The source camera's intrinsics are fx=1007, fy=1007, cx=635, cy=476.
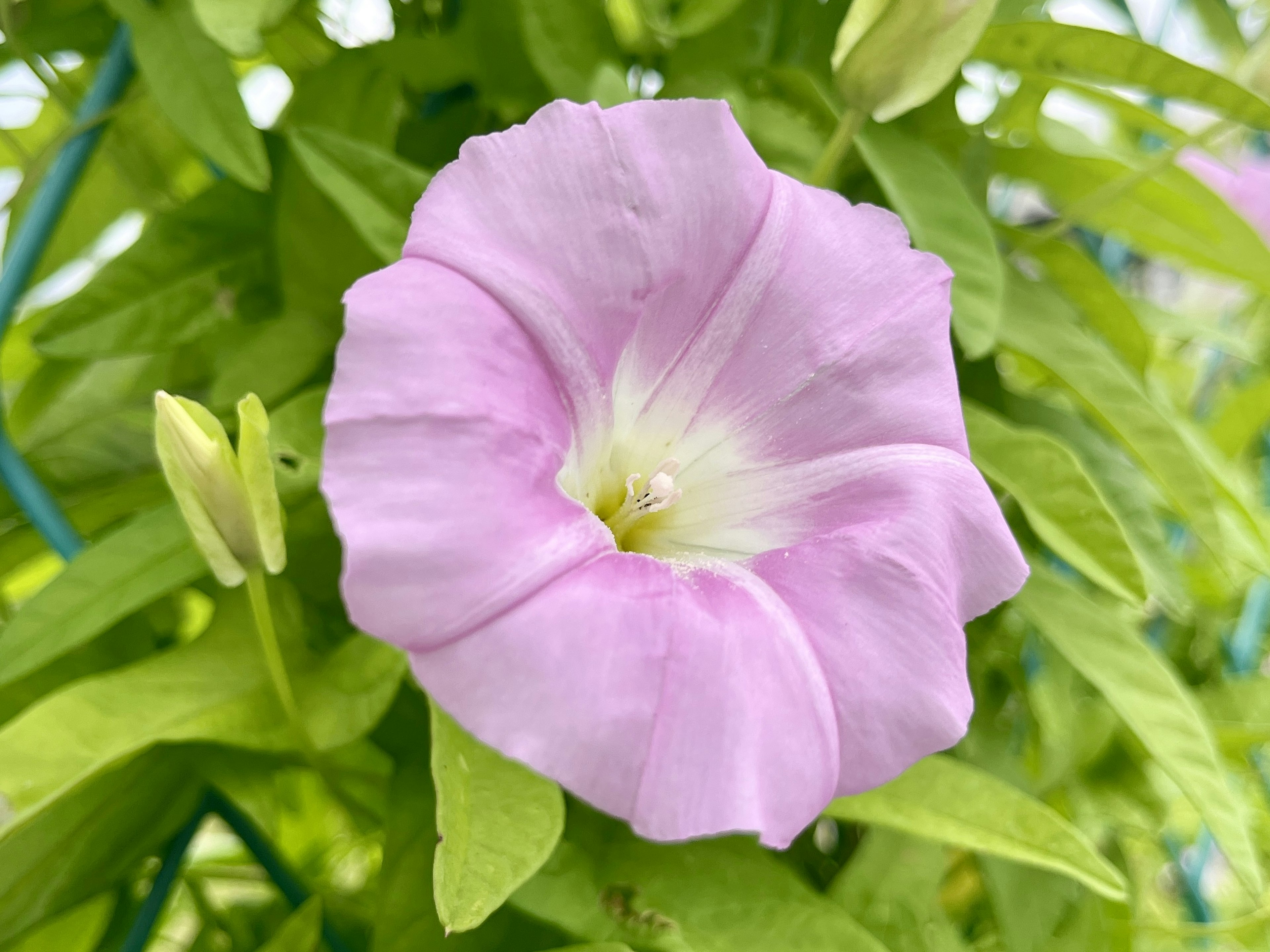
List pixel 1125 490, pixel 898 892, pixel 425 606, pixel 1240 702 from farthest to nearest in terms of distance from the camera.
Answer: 1. pixel 1240 702
2. pixel 1125 490
3. pixel 898 892
4. pixel 425 606

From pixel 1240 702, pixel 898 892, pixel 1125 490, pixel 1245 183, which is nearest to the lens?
pixel 898 892

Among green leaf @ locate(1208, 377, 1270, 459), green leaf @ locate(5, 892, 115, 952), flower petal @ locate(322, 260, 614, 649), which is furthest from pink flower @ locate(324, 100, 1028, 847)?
green leaf @ locate(1208, 377, 1270, 459)

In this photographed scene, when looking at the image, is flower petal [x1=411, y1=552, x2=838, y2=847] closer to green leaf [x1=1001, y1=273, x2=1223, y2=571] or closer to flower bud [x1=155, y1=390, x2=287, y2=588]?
flower bud [x1=155, y1=390, x2=287, y2=588]

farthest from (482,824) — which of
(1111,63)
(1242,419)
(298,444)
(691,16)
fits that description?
(1242,419)

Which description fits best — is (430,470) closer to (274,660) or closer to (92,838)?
(274,660)

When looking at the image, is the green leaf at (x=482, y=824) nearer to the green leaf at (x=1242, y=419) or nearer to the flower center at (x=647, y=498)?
the flower center at (x=647, y=498)

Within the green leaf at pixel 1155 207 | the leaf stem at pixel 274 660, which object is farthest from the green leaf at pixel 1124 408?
the leaf stem at pixel 274 660

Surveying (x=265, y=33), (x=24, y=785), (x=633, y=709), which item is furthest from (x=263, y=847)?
(x=265, y=33)

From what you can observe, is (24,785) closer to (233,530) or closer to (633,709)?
(233,530)
